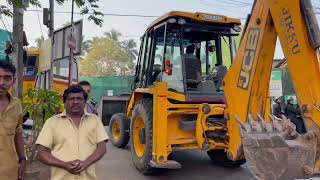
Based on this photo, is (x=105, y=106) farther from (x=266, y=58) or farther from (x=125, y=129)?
(x=266, y=58)

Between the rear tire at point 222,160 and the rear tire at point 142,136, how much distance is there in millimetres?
1501

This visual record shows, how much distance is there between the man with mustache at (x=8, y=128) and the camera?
2.91m

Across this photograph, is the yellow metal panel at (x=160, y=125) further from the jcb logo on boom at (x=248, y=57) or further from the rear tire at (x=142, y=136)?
the jcb logo on boom at (x=248, y=57)

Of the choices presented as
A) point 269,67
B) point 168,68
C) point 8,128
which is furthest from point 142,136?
point 8,128

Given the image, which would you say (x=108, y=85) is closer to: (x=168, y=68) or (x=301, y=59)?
(x=168, y=68)

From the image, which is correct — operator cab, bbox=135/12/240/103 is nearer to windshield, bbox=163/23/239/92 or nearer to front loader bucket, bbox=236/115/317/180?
windshield, bbox=163/23/239/92

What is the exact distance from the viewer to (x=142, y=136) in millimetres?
6551

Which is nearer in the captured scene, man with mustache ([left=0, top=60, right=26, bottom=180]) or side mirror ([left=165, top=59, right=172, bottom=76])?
man with mustache ([left=0, top=60, right=26, bottom=180])

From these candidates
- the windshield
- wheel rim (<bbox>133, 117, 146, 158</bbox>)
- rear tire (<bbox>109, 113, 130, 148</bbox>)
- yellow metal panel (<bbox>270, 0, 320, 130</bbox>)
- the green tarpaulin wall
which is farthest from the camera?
the green tarpaulin wall

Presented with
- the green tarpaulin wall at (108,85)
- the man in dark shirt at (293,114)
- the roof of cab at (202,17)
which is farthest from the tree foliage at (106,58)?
the roof of cab at (202,17)

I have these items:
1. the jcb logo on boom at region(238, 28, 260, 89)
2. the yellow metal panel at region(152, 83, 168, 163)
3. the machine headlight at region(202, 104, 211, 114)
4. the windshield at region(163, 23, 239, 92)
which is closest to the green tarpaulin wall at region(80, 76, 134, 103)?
the windshield at region(163, 23, 239, 92)

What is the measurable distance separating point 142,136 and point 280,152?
11.2 feet

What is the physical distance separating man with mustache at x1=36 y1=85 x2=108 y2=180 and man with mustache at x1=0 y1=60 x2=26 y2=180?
8.4 inches

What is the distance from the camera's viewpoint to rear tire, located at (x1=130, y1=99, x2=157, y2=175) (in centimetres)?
609
